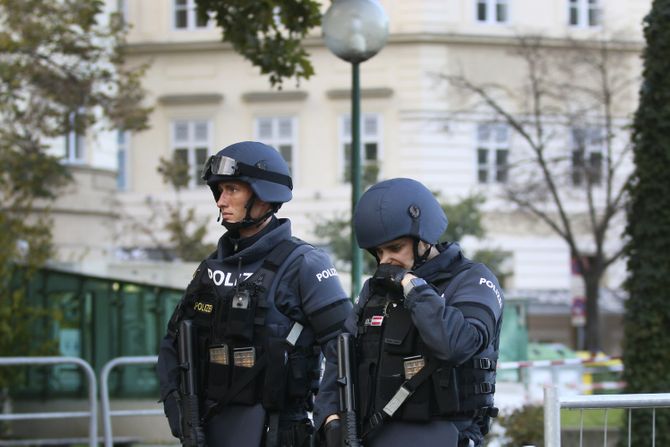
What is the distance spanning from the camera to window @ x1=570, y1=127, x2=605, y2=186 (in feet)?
A: 94.2

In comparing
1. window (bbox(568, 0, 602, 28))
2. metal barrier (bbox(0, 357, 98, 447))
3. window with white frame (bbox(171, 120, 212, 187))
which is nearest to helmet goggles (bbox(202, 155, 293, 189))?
metal barrier (bbox(0, 357, 98, 447))

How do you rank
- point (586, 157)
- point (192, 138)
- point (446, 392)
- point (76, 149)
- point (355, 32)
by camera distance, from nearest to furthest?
point (446, 392), point (355, 32), point (76, 149), point (586, 157), point (192, 138)

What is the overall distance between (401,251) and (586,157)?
26.5 m

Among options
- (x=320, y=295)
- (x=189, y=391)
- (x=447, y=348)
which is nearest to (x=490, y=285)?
(x=447, y=348)

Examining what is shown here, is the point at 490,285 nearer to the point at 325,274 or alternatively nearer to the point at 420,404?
the point at 420,404

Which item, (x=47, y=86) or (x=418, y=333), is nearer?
(x=418, y=333)

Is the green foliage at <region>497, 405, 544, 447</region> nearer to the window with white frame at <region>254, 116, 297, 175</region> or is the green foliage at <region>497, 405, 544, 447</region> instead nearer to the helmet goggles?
the helmet goggles

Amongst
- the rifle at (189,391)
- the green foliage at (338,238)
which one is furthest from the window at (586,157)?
the rifle at (189,391)

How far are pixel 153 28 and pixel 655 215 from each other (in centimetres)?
2668

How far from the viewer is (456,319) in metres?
4.27

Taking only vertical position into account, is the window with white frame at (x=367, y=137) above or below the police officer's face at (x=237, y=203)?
above

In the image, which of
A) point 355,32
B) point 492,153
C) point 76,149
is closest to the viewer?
point 355,32

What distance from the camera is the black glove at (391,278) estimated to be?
14.4ft

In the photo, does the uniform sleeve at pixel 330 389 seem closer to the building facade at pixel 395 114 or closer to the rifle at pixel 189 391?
the rifle at pixel 189 391
